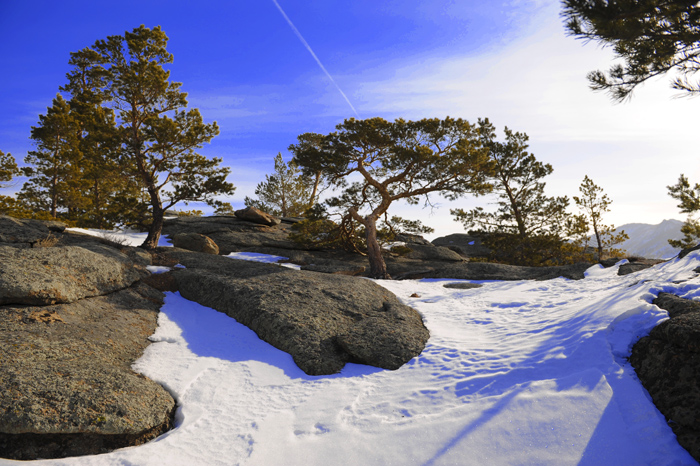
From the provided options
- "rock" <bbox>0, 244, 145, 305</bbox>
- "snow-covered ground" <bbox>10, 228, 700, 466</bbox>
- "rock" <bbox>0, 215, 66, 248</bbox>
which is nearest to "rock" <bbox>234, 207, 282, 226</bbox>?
"rock" <bbox>0, 215, 66, 248</bbox>

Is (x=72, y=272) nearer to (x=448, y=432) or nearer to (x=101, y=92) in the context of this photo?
(x=448, y=432)

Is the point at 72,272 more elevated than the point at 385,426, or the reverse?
the point at 72,272

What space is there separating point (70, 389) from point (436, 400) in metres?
4.91

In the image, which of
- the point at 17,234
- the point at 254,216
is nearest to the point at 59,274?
the point at 17,234

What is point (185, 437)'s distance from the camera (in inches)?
176

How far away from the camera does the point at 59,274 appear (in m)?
7.32

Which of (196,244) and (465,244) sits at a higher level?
(196,244)

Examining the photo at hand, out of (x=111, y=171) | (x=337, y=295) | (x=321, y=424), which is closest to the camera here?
(x=321, y=424)

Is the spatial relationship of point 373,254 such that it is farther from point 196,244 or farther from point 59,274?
point 59,274

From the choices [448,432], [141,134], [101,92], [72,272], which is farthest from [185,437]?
[101,92]

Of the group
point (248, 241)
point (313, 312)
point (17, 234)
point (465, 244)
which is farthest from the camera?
point (465, 244)

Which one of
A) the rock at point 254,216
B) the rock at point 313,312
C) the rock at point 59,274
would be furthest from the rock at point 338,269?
the rock at point 254,216

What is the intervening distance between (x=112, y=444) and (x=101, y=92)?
17.7 m

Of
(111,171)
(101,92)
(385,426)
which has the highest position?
(101,92)
